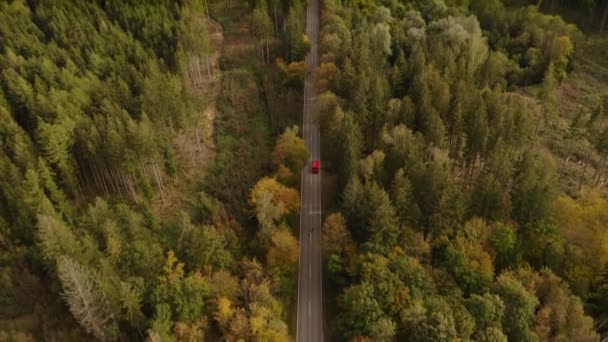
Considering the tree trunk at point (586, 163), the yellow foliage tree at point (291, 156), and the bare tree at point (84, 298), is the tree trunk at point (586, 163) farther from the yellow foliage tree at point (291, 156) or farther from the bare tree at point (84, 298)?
the bare tree at point (84, 298)

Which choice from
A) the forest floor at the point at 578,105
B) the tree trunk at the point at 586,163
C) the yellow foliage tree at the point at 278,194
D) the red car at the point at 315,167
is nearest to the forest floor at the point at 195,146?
the yellow foliage tree at the point at 278,194

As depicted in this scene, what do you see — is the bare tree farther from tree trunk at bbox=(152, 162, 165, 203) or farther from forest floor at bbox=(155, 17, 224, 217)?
tree trunk at bbox=(152, 162, 165, 203)

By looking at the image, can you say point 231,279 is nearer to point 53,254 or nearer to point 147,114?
point 53,254

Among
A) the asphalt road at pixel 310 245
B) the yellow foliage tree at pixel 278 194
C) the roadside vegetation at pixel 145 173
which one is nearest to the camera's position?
the roadside vegetation at pixel 145 173

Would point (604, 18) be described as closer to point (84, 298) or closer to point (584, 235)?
point (584, 235)

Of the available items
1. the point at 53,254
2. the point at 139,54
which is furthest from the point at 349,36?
the point at 53,254
